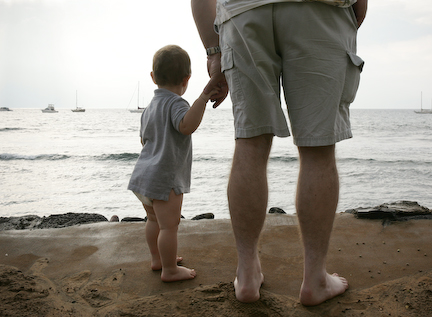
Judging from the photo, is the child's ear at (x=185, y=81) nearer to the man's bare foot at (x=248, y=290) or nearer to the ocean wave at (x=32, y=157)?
the man's bare foot at (x=248, y=290)

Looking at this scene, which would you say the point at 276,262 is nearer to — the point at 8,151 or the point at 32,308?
the point at 32,308

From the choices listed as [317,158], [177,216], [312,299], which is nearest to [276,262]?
[312,299]

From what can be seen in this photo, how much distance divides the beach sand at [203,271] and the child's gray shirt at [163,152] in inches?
19.3

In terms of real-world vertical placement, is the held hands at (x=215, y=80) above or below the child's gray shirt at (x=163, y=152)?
above

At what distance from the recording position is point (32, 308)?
1.50 metres

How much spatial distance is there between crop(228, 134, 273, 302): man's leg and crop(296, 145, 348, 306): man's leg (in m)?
0.17

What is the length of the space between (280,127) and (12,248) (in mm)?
1975

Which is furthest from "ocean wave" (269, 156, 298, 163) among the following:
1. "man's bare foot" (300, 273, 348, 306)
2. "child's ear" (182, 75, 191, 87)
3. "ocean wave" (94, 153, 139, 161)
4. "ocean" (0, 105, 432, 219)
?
"man's bare foot" (300, 273, 348, 306)

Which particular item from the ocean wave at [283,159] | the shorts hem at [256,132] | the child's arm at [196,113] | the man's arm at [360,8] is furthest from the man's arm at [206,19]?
the ocean wave at [283,159]

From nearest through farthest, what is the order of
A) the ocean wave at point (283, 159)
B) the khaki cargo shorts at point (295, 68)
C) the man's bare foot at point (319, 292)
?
the khaki cargo shorts at point (295, 68)
the man's bare foot at point (319, 292)
the ocean wave at point (283, 159)

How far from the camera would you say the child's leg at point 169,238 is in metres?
1.82

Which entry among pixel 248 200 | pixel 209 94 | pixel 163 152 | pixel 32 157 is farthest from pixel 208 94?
pixel 32 157

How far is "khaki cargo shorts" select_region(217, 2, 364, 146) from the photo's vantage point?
1366 mm

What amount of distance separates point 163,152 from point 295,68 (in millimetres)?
846
